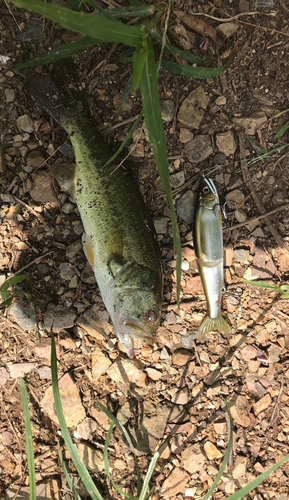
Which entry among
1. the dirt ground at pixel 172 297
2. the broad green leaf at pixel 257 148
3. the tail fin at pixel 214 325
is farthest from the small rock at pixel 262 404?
the broad green leaf at pixel 257 148

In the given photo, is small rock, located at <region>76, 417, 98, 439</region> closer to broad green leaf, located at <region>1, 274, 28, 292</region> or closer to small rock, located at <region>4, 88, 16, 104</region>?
broad green leaf, located at <region>1, 274, 28, 292</region>

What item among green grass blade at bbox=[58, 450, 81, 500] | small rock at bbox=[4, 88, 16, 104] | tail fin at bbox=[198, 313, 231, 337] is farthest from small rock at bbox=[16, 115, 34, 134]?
green grass blade at bbox=[58, 450, 81, 500]

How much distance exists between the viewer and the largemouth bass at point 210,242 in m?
3.35

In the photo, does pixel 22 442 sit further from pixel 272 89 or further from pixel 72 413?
pixel 272 89

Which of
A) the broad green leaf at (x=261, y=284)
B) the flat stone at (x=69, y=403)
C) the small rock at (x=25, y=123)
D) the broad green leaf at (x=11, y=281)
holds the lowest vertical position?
the flat stone at (x=69, y=403)

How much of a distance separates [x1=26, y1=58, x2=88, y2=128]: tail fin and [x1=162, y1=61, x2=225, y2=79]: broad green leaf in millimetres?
976

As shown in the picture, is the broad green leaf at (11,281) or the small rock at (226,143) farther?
the small rock at (226,143)

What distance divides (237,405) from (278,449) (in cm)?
69

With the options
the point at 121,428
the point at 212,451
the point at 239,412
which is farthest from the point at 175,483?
the point at 239,412

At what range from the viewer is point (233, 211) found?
3.60m

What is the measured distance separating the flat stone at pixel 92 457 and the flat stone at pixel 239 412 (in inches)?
61.7

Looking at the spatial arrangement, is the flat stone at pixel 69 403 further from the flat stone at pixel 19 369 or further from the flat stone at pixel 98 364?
the flat stone at pixel 19 369

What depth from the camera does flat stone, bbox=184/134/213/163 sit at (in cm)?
348

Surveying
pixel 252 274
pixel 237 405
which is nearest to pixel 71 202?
pixel 252 274
